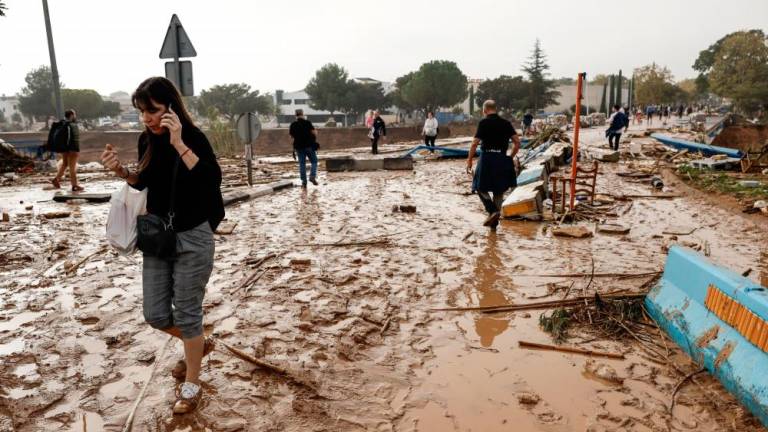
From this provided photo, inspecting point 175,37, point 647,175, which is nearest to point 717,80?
point 647,175

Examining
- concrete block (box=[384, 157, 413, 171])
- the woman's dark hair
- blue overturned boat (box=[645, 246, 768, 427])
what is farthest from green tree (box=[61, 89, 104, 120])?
blue overturned boat (box=[645, 246, 768, 427])

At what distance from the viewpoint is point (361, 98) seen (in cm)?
7362

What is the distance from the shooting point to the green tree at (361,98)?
7250 cm

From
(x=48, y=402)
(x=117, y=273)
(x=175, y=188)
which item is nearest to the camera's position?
(x=175, y=188)

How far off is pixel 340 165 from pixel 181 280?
12.9m

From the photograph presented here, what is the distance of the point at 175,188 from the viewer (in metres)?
2.50

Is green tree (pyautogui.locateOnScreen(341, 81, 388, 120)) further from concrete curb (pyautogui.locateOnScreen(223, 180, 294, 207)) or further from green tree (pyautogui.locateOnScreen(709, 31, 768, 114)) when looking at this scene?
concrete curb (pyautogui.locateOnScreen(223, 180, 294, 207))

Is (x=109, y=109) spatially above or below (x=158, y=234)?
above

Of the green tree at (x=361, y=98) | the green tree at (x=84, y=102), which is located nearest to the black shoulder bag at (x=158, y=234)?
the green tree at (x=361, y=98)

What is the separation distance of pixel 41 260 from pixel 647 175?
41.8 feet

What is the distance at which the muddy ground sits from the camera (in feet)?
8.63

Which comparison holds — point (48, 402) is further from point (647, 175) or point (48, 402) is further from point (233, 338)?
point (647, 175)

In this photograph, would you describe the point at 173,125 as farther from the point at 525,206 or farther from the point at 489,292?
the point at 525,206

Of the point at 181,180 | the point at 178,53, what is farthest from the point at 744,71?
the point at 181,180
